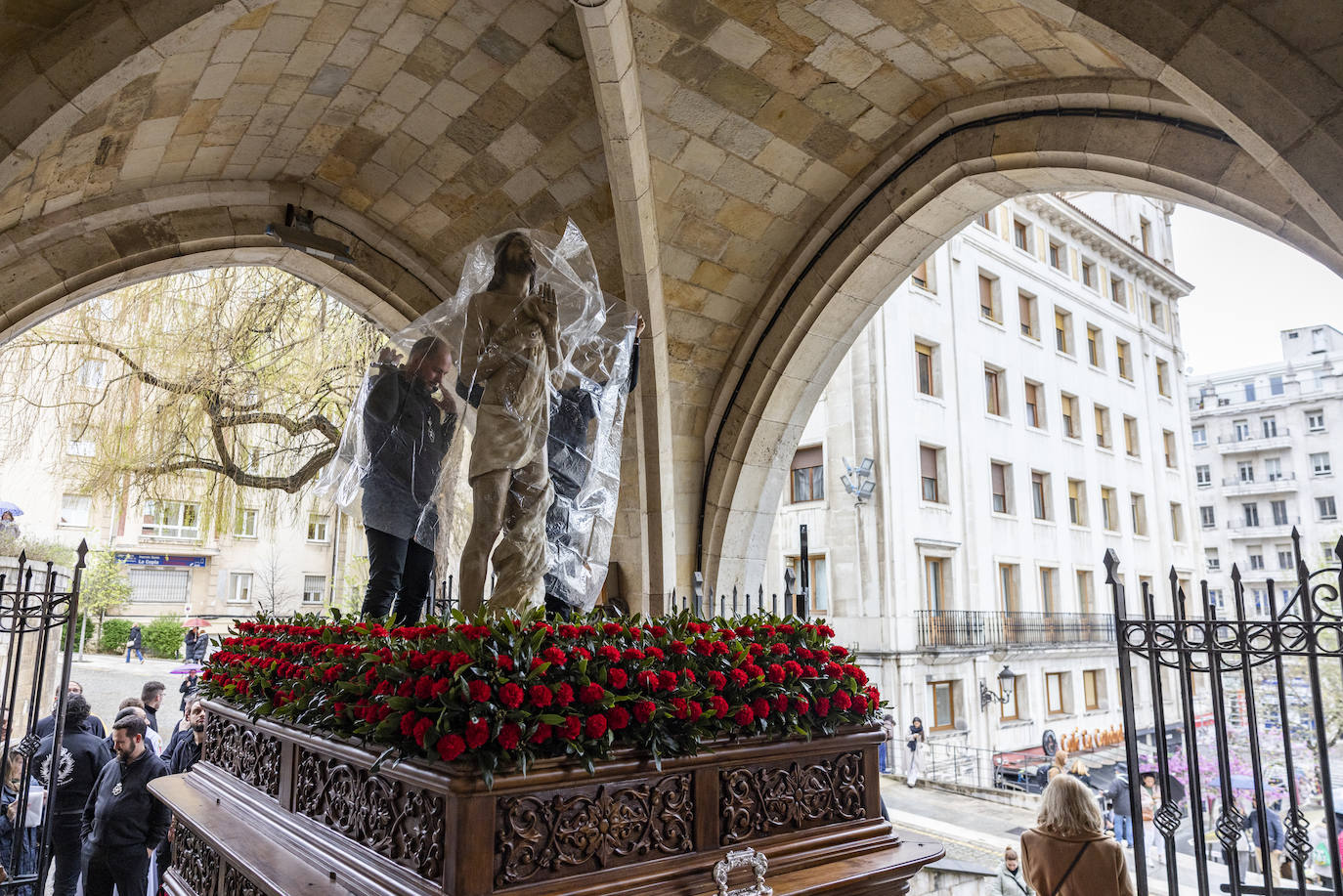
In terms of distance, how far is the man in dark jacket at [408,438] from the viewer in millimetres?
3082

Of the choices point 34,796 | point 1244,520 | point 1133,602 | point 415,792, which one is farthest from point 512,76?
point 1244,520

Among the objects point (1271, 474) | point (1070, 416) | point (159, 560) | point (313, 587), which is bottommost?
point (313, 587)

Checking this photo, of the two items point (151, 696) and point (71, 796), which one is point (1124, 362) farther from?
point (71, 796)

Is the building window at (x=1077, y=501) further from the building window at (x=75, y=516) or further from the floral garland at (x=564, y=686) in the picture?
the building window at (x=75, y=516)

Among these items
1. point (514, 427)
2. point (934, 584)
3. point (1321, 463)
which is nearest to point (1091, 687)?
point (934, 584)

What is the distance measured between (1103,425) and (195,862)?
769 inches

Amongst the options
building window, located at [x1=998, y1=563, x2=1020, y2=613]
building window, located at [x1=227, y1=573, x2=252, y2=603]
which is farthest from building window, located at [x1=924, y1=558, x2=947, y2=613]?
building window, located at [x1=227, y1=573, x2=252, y2=603]

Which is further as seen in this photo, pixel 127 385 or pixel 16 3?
pixel 127 385

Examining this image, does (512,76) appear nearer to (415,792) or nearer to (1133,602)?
(415,792)

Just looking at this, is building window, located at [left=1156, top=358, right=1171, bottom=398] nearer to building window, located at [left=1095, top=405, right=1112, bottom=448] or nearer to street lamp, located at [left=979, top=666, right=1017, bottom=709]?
building window, located at [left=1095, top=405, right=1112, bottom=448]

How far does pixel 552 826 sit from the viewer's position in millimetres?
1859

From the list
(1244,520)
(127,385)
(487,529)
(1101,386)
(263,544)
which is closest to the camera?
(487,529)

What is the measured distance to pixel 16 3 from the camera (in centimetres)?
314

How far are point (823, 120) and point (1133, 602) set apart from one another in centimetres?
1743
